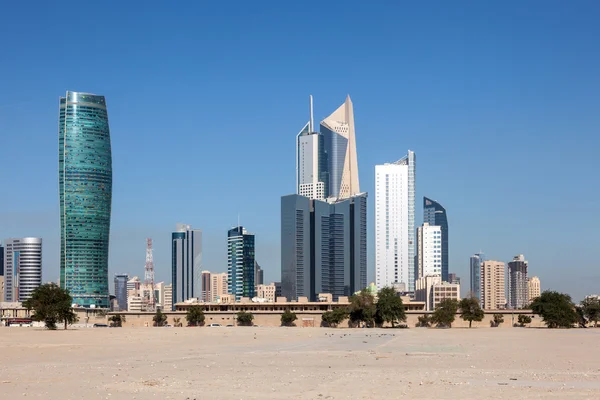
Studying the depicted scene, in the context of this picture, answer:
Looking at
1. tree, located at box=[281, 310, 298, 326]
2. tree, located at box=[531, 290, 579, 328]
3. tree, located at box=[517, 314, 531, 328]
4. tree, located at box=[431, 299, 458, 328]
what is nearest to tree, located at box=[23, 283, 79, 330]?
tree, located at box=[281, 310, 298, 326]

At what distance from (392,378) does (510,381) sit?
13.6ft

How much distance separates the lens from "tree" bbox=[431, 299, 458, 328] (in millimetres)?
119169

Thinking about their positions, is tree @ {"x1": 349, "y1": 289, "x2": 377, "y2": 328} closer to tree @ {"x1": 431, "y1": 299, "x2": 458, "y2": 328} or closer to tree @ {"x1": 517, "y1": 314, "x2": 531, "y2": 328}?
tree @ {"x1": 431, "y1": 299, "x2": 458, "y2": 328}

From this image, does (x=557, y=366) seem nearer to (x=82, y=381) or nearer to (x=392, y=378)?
(x=392, y=378)

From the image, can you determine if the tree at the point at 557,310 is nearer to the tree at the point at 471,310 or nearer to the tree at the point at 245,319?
the tree at the point at 471,310

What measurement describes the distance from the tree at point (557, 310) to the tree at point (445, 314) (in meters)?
11.7

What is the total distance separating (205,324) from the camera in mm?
138375

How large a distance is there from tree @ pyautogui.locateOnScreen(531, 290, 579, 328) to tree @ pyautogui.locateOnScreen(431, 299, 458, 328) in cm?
1170

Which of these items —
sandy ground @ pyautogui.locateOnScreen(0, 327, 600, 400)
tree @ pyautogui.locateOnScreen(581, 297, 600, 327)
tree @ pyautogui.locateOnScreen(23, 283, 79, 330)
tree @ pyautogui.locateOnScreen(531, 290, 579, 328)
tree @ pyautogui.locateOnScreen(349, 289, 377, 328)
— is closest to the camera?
sandy ground @ pyautogui.locateOnScreen(0, 327, 600, 400)

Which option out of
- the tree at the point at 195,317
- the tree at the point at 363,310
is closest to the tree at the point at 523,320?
the tree at the point at 363,310

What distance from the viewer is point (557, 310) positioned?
11044cm

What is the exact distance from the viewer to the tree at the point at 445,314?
11917cm

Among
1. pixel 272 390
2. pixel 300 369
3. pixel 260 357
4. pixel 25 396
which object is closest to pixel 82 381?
pixel 25 396

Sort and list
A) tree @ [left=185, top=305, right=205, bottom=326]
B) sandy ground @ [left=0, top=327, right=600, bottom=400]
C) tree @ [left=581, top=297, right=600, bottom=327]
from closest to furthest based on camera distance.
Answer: sandy ground @ [left=0, top=327, right=600, bottom=400], tree @ [left=581, top=297, right=600, bottom=327], tree @ [left=185, top=305, right=205, bottom=326]
